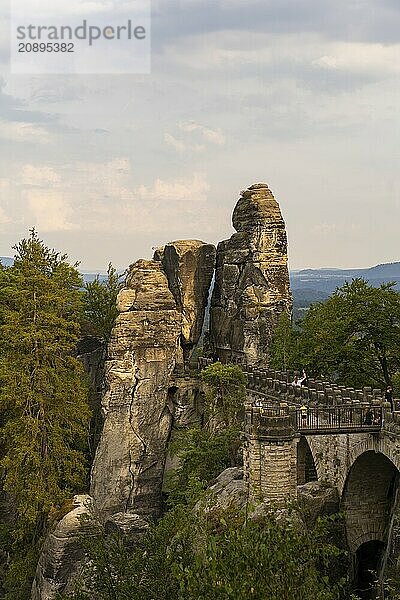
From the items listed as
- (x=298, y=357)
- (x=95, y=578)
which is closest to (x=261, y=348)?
(x=298, y=357)

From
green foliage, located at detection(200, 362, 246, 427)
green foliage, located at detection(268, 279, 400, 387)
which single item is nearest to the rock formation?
green foliage, located at detection(200, 362, 246, 427)

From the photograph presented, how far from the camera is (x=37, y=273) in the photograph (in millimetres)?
44250

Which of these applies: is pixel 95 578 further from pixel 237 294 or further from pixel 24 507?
pixel 237 294

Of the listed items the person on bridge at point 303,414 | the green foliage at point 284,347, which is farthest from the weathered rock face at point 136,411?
the person on bridge at point 303,414

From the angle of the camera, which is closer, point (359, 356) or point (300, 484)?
point (300, 484)

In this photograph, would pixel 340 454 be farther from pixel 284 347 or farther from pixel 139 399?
pixel 139 399

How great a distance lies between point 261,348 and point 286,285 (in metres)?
3.64

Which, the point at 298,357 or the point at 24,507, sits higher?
the point at 298,357

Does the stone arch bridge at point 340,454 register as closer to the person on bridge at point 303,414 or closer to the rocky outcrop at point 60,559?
the person on bridge at point 303,414

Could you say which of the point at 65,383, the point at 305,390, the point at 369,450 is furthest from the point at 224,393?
the point at 369,450

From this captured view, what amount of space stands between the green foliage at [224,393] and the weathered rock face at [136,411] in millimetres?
2946

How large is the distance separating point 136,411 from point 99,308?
36.6 ft

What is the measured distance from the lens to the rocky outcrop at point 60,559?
3653 cm

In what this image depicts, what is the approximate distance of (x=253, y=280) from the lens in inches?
1900
